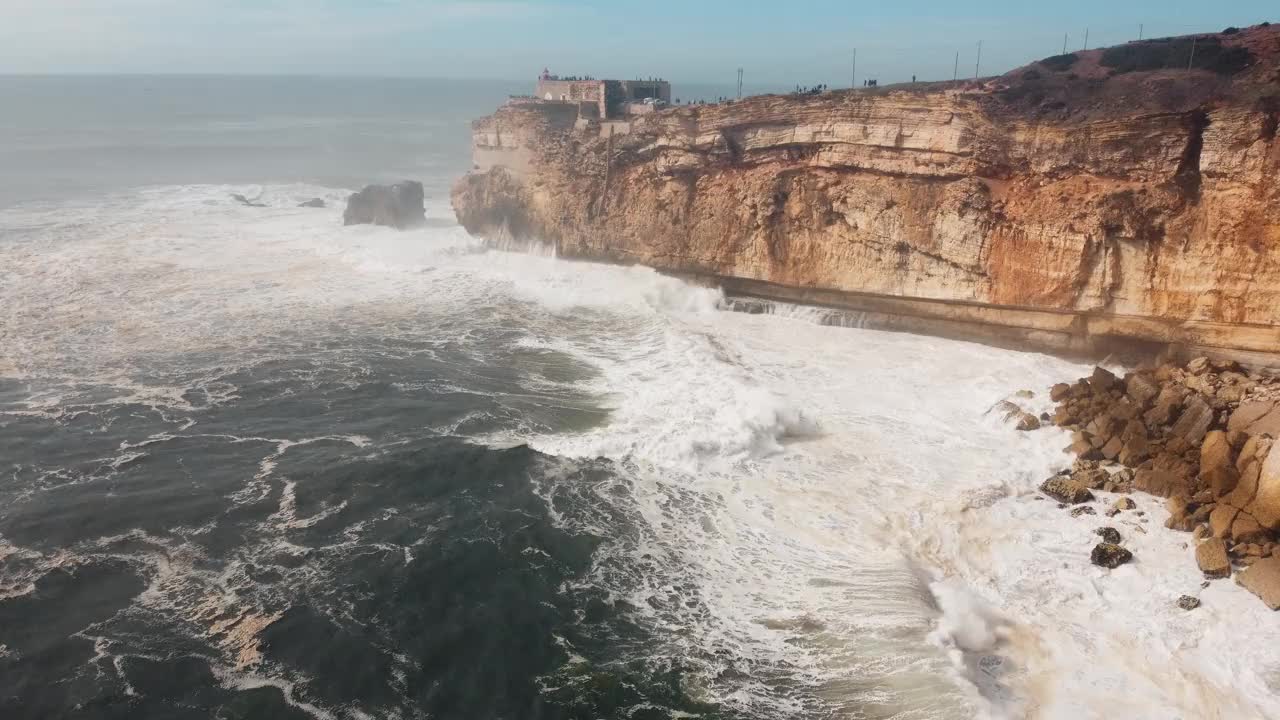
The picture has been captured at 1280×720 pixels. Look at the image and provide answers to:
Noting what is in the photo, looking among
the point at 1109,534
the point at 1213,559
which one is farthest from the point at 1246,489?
the point at 1109,534

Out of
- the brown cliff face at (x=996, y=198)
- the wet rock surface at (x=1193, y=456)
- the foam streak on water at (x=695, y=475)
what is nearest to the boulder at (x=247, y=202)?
the foam streak on water at (x=695, y=475)

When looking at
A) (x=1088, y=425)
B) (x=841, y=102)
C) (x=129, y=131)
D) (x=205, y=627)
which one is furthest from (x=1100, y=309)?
(x=129, y=131)

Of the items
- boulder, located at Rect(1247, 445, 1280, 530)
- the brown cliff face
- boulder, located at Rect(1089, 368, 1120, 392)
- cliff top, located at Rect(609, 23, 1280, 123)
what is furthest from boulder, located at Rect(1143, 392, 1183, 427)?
cliff top, located at Rect(609, 23, 1280, 123)

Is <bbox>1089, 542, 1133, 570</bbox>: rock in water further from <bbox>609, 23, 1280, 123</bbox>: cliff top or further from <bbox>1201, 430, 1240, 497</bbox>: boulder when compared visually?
<bbox>609, 23, 1280, 123</bbox>: cliff top

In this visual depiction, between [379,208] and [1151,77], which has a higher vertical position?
[1151,77]

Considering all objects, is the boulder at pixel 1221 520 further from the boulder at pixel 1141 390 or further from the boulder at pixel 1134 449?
the boulder at pixel 1141 390

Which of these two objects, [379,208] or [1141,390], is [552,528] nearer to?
→ [1141,390]
